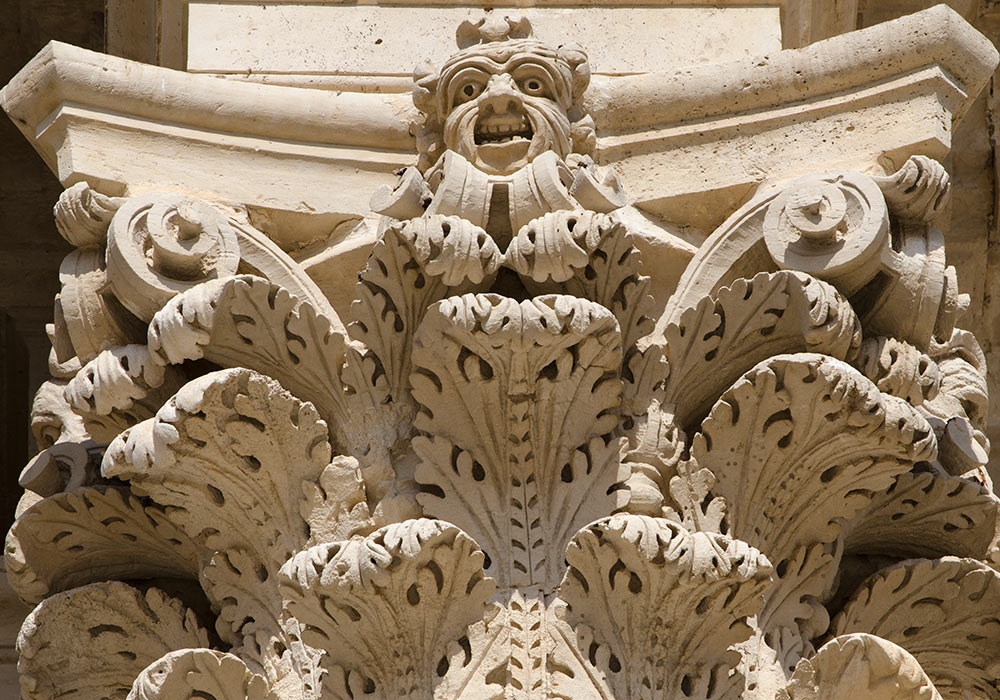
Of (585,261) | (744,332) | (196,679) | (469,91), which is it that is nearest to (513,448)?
(585,261)

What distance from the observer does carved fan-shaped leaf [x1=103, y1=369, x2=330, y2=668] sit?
14.2 feet

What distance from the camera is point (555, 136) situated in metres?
4.68

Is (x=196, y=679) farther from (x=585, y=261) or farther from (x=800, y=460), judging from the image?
(x=800, y=460)

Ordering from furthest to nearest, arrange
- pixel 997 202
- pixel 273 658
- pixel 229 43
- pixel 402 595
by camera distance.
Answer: pixel 997 202
pixel 229 43
pixel 273 658
pixel 402 595

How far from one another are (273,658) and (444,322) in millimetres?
742

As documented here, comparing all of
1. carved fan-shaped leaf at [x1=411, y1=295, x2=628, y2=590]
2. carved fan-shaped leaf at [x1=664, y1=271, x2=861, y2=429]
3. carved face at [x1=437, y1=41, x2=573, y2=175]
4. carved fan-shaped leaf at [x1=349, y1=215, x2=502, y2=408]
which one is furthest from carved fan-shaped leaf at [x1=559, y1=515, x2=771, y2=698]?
carved face at [x1=437, y1=41, x2=573, y2=175]

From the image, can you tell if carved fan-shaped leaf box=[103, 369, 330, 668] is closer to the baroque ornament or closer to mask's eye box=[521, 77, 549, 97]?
the baroque ornament

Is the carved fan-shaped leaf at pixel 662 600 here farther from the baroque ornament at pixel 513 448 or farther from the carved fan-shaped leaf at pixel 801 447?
the carved fan-shaped leaf at pixel 801 447

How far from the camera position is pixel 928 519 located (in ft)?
15.5

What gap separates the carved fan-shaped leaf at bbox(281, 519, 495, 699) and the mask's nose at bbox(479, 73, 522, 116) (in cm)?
101

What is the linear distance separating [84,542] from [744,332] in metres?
1.44

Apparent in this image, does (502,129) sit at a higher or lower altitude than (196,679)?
higher

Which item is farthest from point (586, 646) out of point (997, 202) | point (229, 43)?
point (997, 202)

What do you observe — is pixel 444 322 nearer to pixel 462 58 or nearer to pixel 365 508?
pixel 365 508
